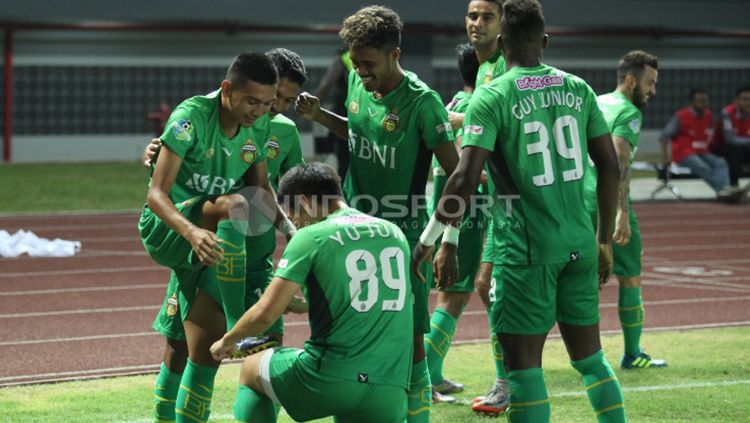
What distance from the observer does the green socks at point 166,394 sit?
19.2 ft

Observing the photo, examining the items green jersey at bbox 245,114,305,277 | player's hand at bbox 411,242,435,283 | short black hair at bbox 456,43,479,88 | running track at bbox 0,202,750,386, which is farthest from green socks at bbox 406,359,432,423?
running track at bbox 0,202,750,386

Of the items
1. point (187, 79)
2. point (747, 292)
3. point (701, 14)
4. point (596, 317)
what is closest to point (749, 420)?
point (596, 317)

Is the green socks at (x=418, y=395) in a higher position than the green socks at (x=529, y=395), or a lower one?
lower

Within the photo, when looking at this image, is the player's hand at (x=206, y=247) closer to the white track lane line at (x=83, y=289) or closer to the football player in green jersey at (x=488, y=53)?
the football player in green jersey at (x=488, y=53)

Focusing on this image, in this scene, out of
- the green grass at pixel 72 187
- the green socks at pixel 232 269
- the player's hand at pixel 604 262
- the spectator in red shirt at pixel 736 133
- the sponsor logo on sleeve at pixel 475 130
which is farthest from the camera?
the spectator in red shirt at pixel 736 133

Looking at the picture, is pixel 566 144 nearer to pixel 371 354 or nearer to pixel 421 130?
pixel 421 130

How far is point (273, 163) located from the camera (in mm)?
6488

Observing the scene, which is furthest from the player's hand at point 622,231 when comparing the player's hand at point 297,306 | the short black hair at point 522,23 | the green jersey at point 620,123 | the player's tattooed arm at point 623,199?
the player's hand at point 297,306

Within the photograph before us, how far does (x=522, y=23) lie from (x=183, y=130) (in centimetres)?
155

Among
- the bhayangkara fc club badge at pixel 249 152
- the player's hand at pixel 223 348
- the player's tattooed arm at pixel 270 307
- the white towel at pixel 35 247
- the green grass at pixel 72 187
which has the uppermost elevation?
the bhayangkara fc club badge at pixel 249 152

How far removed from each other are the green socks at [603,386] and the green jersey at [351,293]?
1118 mm

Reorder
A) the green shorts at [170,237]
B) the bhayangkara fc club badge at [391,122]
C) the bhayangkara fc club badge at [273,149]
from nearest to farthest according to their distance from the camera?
the green shorts at [170,237], the bhayangkara fc club badge at [391,122], the bhayangkara fc club badge at [273,149]

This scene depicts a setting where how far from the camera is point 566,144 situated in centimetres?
523

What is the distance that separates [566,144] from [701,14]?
2835 centimetres
